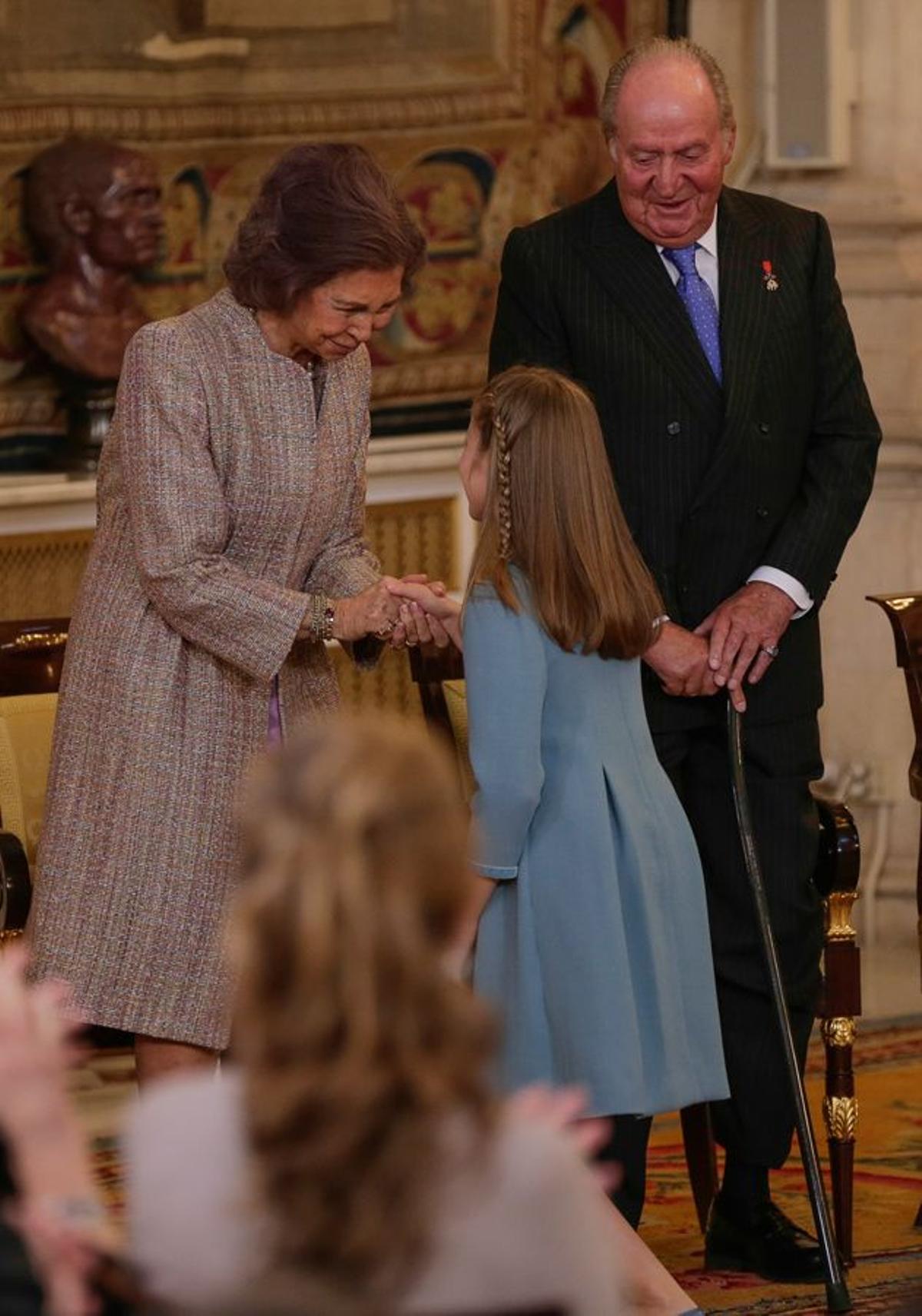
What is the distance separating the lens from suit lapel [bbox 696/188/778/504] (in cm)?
432

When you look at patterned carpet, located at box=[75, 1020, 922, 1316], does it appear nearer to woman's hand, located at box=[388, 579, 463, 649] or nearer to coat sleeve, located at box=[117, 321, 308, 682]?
woman's hand, located at box=[388, 579, 463, 649]

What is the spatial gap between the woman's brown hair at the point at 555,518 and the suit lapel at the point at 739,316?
646 mm

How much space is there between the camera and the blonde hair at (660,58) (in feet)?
14.3

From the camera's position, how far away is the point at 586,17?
741 centimetres

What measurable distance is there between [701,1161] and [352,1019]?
9.56 feet

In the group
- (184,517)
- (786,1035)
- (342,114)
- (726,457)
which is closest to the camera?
(184,517)

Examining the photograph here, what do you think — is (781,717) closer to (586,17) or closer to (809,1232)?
(809,1232)

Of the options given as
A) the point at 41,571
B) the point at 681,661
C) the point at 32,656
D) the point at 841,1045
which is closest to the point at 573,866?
the point at 681,661

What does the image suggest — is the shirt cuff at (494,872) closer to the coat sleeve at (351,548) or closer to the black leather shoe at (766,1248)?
the coat sleeve at (351,548)

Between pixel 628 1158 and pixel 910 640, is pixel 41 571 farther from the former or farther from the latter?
pixel 628 1158

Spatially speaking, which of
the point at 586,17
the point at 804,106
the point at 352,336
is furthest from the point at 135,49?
the point at 352,336

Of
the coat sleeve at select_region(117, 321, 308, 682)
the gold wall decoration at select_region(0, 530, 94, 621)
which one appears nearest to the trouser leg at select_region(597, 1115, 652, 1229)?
the coat sleeve at select_region(117, 321, 308, 682)

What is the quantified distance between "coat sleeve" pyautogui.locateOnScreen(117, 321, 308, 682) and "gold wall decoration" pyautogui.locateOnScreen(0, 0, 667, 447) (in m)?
2.81

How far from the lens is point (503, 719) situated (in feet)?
12.0
